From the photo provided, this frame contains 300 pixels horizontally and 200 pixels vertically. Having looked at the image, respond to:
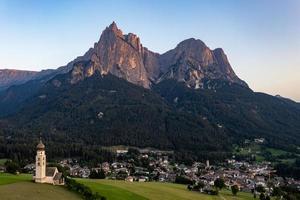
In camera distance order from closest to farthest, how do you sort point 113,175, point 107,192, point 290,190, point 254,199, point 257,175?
point 107,192
point 254,199
point 290,190
point 113,175
point 257,175

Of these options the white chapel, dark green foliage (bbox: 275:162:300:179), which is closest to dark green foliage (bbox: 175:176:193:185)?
dark green foliage (bbox: 275:162:300:179)

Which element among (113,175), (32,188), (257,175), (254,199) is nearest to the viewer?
(32,188)

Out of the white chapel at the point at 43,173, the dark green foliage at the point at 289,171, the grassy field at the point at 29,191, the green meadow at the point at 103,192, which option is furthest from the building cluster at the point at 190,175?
the grassy field at the point at 29,191

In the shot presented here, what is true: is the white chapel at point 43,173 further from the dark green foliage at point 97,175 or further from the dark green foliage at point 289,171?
the dark green foliage at point 289,171

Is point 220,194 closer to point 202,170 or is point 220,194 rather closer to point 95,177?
point 95,177

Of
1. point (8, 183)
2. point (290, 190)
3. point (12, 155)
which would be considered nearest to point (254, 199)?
point (290, 190)

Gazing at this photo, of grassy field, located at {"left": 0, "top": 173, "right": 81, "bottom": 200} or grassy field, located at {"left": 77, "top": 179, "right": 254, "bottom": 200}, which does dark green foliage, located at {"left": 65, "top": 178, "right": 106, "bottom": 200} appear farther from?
grassy field, located at {"left": 77, "top": 179, "right": 254, "bottom": 200}

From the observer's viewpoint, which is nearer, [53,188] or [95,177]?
[53,188]

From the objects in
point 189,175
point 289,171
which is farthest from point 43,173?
point 289,171
